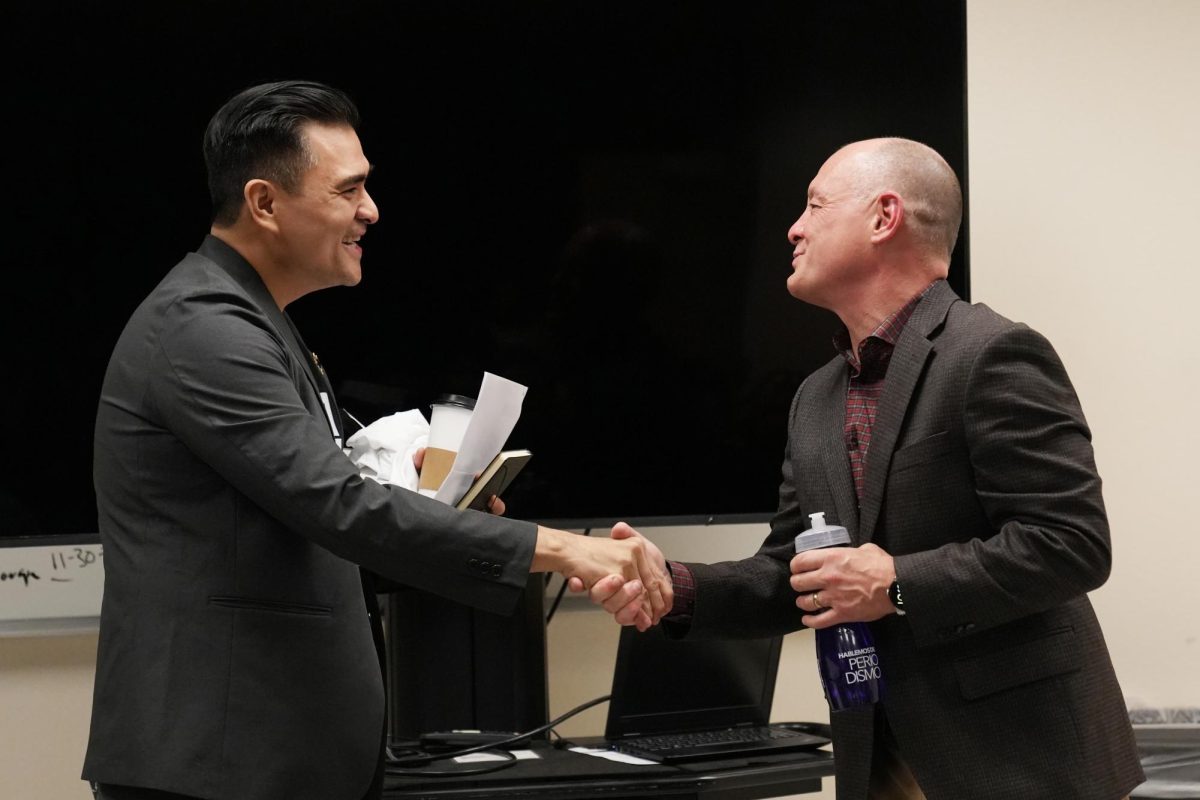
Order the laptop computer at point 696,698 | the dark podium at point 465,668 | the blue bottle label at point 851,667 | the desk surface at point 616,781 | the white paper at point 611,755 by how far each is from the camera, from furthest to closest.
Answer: the dark podium at point 465,668 < the laptop computer at point 696,698 < the white paper at point 611,755 < the desk surface at point 616,781 < the blue bottle label at point 851,667

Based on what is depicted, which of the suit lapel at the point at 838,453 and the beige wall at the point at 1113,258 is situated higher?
the beige wall at the point at 1113,258

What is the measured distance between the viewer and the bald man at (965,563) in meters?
1.74

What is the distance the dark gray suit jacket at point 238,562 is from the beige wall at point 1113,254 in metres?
2.13

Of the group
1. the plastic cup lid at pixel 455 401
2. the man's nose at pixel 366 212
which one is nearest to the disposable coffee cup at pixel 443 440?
the plastic cup lid at pixel 455 401

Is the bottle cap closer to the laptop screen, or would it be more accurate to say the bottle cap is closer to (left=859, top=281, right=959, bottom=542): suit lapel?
(left=859, top=281, right=959, bottom=542): suit lapel

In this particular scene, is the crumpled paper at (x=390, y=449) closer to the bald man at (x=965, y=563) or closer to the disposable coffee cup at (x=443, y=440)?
the disposable coffee cup at (x=443, y=440)

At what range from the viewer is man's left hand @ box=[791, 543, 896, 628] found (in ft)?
5.87

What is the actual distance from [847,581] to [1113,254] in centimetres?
210

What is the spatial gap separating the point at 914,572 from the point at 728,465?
50.5 inches

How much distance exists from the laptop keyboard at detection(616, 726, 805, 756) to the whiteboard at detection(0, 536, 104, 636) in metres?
1.30

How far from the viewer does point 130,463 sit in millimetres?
1784

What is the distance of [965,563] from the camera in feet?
5.75

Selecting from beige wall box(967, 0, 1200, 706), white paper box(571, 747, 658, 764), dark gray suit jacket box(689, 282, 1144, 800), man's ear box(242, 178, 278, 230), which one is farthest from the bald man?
beige wall box(967, 0, 1200, 706)

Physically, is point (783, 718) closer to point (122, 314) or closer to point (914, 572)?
point (914, 572)
